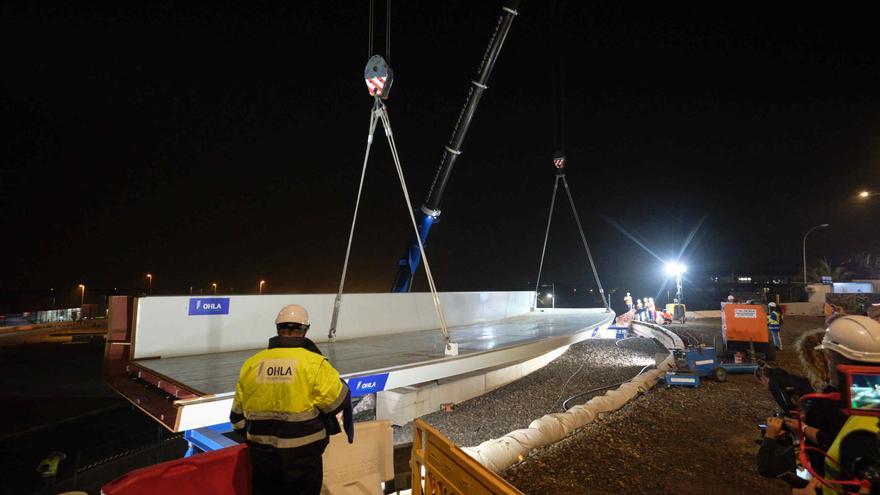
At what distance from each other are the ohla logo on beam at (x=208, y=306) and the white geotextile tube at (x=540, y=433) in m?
4.14

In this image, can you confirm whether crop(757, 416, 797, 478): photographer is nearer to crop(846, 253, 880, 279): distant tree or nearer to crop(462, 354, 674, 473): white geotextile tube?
crop(462, 354, 674, 473): white geotextile tube

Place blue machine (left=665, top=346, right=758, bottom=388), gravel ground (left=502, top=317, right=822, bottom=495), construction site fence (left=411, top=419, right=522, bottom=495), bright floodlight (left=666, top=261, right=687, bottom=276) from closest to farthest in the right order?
→ construction site fence (left=411, top=419, right=522, bottom=495) → gravel ground (left=502, top=317, right=822, bottom=495) → blue machine (left=665, top=346, right=758, bottom=388) → bright floodlight (left=666, top=261, right=687, bottom=276)

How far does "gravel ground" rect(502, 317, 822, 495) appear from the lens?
4082mm

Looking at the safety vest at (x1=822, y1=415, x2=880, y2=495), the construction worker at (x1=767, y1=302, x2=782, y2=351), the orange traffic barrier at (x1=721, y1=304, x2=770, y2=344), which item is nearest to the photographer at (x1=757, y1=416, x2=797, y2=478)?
the safety vest at (x1=822, y1=415, x2=880, y2=495)

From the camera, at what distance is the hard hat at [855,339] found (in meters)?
1.81

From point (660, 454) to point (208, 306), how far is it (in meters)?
6.29

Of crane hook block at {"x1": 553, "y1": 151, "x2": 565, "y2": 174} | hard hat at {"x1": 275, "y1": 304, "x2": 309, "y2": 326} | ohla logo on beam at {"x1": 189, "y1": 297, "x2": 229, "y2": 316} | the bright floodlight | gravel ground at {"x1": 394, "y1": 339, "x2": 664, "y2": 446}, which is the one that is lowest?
gravel ground at {"x1": 394, "y1": 339, "x2": 664, "y2": 446}

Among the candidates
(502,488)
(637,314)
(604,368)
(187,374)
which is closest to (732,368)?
(604,368)

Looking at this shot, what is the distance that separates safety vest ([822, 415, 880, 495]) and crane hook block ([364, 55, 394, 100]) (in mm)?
6243

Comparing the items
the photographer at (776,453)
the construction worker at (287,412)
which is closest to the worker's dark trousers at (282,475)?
the construction worker at (287,412)

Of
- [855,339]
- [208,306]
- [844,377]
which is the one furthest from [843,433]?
[208,306]

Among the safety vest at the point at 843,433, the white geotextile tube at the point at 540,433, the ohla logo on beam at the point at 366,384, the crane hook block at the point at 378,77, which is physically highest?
the crane hook block at the point at 378,77

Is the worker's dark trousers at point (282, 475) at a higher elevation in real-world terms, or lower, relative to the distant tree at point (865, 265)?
lower

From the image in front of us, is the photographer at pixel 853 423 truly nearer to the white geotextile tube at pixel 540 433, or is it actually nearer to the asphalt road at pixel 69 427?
the white geotextile tube at pixel 540 433
